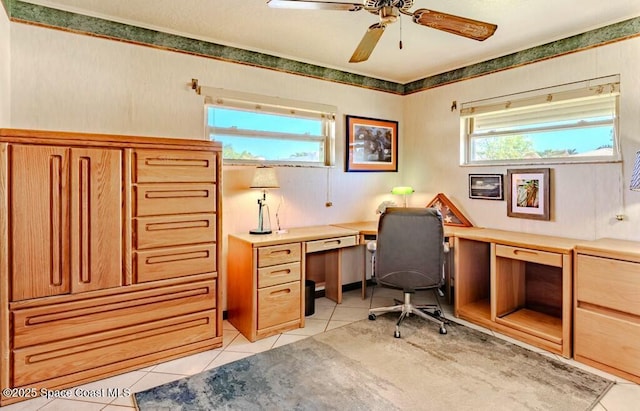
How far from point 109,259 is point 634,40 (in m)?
4.11

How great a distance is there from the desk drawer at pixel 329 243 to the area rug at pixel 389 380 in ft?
2.51

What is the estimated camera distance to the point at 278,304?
3.04 m

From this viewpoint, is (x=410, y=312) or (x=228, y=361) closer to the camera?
Result: (x=228, y=361)

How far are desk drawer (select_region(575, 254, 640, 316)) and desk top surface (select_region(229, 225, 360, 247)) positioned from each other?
5.99 ft

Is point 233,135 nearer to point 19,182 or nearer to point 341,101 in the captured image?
point 341,101

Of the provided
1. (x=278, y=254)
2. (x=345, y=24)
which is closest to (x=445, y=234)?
(x=278, y=254)

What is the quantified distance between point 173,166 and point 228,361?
144 cm

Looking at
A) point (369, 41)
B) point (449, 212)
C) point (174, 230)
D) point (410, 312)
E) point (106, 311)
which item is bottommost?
point (410, 312)

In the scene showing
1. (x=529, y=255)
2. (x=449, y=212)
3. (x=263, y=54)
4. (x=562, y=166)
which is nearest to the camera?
(x=529, y=255)

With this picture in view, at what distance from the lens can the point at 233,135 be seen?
11.2 ft

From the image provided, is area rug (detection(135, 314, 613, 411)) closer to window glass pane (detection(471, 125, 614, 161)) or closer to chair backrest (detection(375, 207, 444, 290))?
chair backrest (detection(375, 207, 444, 290))

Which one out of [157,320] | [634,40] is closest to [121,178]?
[157,320]

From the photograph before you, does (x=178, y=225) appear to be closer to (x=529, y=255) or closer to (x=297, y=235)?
(x=297, y=235)

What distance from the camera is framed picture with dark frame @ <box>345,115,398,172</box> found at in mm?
4219
